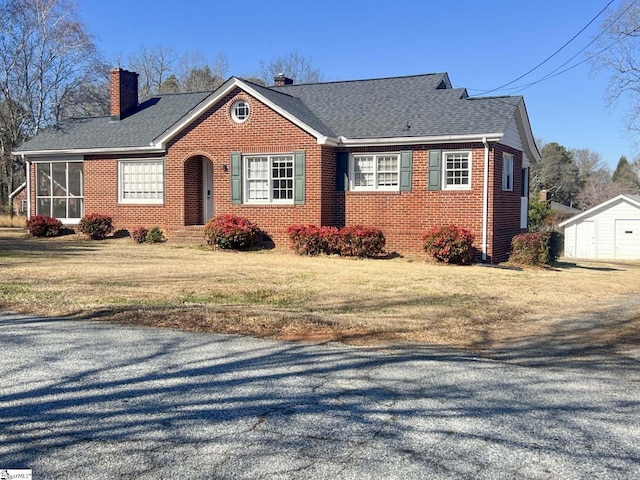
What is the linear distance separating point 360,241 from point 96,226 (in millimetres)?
10045

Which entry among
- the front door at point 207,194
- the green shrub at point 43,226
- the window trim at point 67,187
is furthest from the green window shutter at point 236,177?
the green shrub at point 43,226

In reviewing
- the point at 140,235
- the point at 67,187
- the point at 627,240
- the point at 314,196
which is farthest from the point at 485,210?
the point at 627,240

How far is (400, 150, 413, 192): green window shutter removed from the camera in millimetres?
18430

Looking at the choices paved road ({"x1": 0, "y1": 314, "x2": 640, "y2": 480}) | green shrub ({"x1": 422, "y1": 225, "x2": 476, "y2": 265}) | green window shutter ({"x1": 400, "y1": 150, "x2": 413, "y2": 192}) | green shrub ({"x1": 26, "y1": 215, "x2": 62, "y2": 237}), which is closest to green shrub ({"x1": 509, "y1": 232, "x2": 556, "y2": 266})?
green shrub ({"x1": 422, "y1": 225, "x2": 476, "y2": 265})

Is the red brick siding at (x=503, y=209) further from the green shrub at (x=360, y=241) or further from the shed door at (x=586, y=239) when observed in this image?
the shed door at (x=586, y=239)

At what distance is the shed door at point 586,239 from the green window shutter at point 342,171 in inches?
1118

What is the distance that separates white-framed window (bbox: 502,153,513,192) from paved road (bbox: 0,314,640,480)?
1265 cm

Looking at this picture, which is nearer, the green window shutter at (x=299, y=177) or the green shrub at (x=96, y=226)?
the green window shutter at (x=299, y=177)

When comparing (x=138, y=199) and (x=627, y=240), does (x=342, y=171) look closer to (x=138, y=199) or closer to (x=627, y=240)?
(x=138, y=199)

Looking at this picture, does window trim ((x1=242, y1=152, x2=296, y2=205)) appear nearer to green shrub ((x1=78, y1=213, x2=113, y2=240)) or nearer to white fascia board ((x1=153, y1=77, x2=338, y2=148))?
white fascia board ((x1=153, y1=77, x2=338, y2=148))

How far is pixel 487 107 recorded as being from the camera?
1884cm

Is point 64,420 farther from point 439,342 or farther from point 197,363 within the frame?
point 439,342

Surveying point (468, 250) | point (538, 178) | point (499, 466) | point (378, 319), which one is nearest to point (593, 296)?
point (468, 250)

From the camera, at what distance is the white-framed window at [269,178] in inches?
772
